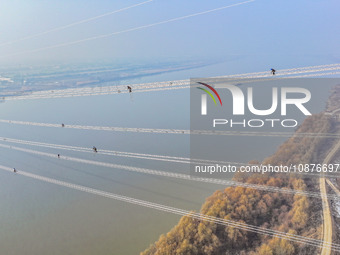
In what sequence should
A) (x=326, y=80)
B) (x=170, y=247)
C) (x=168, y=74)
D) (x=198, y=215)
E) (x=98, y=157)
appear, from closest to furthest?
(x=170, y=247), (x=198, y=215), (x=98, y=157), (x=326, y=80), (x=168, y=74)

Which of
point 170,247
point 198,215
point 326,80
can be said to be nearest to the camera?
point 170,247

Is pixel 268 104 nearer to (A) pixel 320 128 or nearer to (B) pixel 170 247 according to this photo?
(A) pixel 320 128

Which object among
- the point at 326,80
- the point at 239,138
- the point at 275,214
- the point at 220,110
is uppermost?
the point at 326,80

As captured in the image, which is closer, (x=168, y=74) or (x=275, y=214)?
(x=275, y=214)

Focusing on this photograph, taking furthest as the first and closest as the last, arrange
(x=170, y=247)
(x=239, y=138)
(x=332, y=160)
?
(x=239, y=138), (x=332, y=160), (x=170, y=247)

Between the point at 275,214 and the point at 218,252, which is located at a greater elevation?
the point at 275,214

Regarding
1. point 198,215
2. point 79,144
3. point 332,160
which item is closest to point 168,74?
point 79,144

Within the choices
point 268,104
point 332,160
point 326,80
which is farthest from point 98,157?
point 326,80

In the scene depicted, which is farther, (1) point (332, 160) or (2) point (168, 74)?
(2) point (168, 74)

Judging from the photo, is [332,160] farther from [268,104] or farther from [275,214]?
[268,104]
